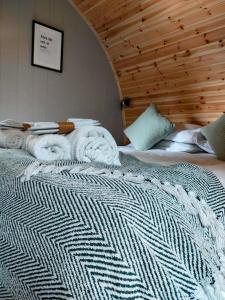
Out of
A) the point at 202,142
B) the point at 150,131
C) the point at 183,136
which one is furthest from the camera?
the point at 150,131

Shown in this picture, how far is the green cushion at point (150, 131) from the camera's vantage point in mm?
2602

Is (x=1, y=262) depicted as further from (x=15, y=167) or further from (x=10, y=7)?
(x=10, y=7)

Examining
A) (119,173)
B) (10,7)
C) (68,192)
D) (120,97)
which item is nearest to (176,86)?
(120,97)

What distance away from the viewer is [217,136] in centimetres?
214

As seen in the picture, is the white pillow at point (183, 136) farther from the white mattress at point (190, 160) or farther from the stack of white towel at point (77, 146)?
the stack of white towel at point (77, 146)

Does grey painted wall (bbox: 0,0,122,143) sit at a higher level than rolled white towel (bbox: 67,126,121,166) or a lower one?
higher

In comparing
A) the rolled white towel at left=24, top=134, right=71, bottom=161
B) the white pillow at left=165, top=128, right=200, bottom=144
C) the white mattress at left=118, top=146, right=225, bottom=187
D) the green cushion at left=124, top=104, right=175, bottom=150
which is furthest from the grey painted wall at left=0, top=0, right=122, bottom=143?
the rolled white towel at left=24, top=134, right=71, bottom=161

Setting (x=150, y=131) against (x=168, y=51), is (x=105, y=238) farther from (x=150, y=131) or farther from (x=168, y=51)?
(x=168, y=51)

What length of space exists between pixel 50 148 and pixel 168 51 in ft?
7.17

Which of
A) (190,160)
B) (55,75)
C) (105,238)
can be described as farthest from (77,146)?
(55,75)

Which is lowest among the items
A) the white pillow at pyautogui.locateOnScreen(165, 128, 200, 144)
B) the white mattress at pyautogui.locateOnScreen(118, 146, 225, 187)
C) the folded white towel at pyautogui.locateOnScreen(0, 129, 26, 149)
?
the white mattress at pyautogui.locateOnScreen(118, 146, 225, 187)

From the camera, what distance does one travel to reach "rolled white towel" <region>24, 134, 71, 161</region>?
991 millimetres

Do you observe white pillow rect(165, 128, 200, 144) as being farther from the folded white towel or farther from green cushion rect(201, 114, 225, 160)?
the folded white towel

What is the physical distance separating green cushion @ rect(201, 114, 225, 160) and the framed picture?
1748 mm
